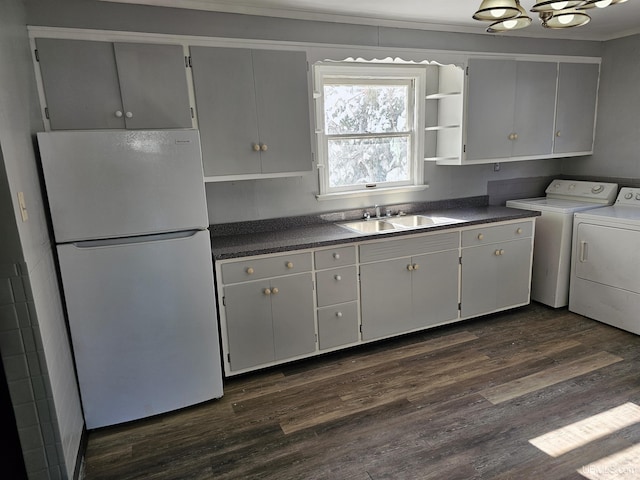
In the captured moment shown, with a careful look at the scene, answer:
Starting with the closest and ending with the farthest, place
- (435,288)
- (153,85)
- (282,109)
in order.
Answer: (153,85) → (282,109) → (435,288)

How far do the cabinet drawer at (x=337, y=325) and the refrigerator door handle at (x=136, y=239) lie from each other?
41.1 inches

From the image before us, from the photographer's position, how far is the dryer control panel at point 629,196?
3.44m

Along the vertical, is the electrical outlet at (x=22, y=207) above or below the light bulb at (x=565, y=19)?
below

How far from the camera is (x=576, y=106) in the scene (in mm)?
3643

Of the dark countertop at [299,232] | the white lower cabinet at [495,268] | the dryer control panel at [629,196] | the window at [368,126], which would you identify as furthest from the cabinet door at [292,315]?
the dryer control panel at [629,196]

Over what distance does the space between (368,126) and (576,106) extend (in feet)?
6.41

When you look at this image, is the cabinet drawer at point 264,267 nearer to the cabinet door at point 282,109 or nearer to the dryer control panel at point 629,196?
the cabinet door at point 282,109

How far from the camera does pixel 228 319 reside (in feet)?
8.23

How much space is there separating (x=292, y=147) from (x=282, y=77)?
17.5 inches

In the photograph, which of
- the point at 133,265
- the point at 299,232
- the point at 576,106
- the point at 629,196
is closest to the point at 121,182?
the point at 133,265

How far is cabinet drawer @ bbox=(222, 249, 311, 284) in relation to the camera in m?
2.46

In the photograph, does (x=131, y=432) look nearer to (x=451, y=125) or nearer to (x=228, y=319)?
(x=228, y=319)

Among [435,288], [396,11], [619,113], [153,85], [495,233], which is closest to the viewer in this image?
[153,85]

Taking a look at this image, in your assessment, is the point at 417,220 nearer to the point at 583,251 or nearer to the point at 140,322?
the point at 583,251
